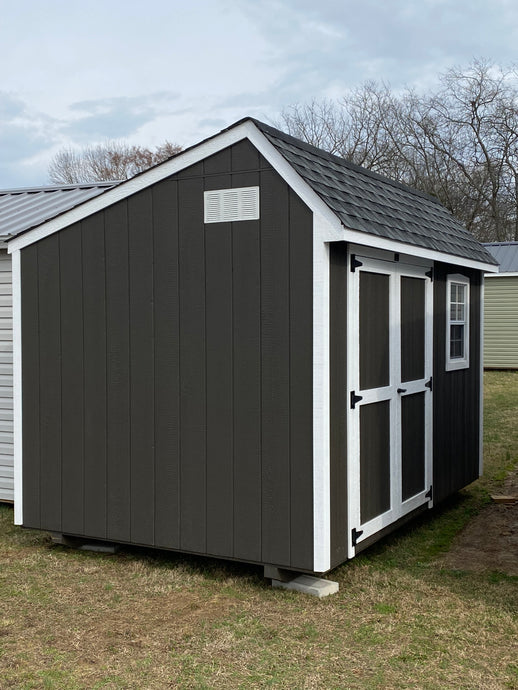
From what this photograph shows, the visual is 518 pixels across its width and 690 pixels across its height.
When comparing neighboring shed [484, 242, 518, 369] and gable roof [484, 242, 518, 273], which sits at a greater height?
gable roof [484, 242, 518, 273]

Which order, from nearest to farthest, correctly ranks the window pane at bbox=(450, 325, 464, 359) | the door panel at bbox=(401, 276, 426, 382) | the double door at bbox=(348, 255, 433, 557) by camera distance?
the double door at bbox=(348, 255, 433, 557) < the door panel at bbox=(401, 276, 426, 382) < the window pane at bbox=(450, 325, 464, 359)

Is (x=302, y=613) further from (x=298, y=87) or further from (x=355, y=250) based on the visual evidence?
(x=298, y=87)

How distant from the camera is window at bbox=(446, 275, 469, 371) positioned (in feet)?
22.5

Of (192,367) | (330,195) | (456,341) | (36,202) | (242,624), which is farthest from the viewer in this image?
(36,202)

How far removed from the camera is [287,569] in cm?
489

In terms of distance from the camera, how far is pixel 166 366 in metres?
5.29

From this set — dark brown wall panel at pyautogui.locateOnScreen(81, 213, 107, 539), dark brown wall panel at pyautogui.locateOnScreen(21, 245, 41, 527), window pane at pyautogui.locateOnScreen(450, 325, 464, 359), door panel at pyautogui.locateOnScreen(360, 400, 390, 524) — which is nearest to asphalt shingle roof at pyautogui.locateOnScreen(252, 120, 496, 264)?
window pane at pyautogui.locateOnScreen(450, 325, 464, 359)

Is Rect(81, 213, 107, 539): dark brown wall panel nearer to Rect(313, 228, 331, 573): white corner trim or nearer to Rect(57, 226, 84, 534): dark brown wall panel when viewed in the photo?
Rect(57, 226, 84, 534): dark brown wall panel

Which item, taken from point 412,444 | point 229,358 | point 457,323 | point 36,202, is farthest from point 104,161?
point 229,358

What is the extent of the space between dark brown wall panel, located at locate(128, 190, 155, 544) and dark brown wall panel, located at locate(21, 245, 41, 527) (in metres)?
0.83

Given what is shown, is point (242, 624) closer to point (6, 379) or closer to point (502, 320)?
point (6, 379)

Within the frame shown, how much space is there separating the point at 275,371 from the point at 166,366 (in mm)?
836

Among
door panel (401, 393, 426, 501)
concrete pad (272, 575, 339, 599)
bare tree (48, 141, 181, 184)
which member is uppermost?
bare tree (48, 141, 181, 184)

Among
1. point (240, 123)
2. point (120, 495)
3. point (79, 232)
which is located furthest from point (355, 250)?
point (120, 495)
